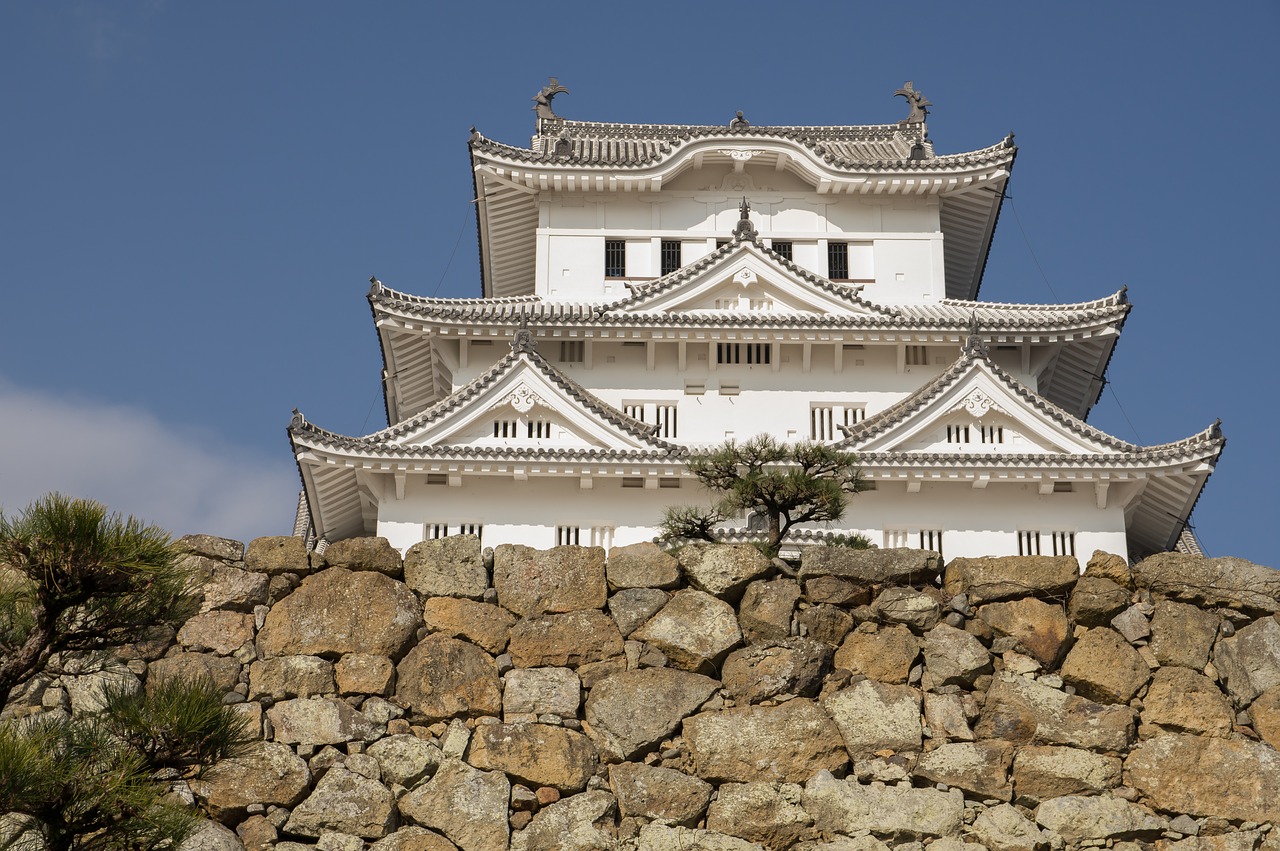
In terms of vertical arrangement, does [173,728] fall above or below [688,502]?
below

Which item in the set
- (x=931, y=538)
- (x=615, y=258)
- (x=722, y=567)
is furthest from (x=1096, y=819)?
(x=615, y=258)

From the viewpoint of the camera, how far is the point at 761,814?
14945mm

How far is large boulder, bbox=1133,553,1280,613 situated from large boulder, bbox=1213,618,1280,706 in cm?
26

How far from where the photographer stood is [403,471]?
22.3m

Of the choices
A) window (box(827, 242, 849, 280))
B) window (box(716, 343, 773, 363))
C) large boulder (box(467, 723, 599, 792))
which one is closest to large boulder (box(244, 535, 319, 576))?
large boulder (box(467, 723, 599, 792))

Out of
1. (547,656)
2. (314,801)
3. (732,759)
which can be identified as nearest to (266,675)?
(314,801)

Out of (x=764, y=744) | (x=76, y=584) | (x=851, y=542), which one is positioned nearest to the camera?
(x=76, y=584)

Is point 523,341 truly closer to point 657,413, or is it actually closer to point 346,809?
point 657,413

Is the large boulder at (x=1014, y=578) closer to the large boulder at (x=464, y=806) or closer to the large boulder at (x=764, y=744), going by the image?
the large boulder at (x=764, y=744)

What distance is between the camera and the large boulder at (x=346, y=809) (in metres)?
15.0

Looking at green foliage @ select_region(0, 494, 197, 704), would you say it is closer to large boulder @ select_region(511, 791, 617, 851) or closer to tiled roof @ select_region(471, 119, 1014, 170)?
large boulder @ select_region(511, 791, 617, 851)

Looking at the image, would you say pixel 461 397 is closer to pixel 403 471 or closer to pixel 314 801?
pixel 403 471

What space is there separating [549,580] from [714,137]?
12270 millimetres

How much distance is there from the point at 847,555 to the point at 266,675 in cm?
579
